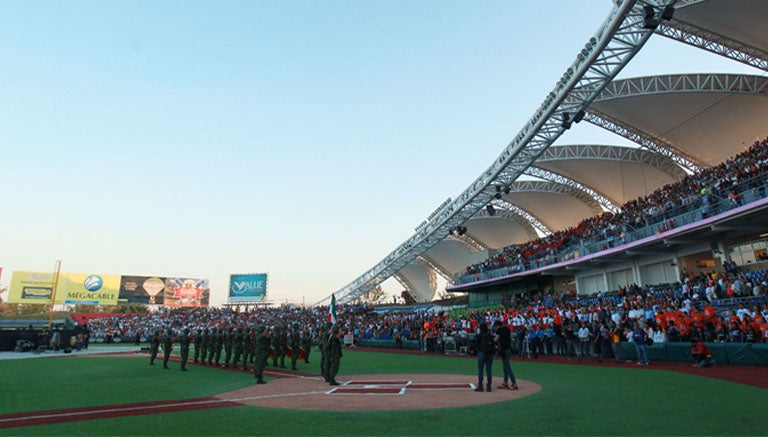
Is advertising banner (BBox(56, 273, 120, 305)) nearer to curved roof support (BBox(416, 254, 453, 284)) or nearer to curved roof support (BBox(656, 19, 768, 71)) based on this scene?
curved roof support (BBox(416, 254, 453, 284))

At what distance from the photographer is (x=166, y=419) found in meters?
7.11

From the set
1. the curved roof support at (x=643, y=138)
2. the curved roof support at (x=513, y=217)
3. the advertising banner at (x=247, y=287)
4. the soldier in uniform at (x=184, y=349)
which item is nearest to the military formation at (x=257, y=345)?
the soldier in uniform at (x=184, y=349)

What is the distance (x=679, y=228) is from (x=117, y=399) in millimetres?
24755

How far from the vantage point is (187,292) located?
71750 millimetres

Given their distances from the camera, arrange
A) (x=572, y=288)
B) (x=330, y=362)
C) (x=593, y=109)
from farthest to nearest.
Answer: (x=572, y=288)
(x=593, y=109)
(x=330, y=362)

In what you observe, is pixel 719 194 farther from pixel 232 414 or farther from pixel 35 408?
pixel 35 408

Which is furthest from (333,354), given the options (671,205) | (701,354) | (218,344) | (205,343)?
(671,205)

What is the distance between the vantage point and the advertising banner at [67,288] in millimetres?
59750

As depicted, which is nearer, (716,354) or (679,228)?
(716,354)

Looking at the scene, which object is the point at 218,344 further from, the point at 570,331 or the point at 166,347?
the point at 570,331

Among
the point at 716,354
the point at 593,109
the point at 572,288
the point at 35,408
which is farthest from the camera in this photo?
the point at 572,288

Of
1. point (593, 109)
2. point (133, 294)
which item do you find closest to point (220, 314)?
point (133, 294)

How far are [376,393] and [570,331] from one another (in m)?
11.8

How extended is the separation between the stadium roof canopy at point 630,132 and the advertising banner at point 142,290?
42.4 meters
